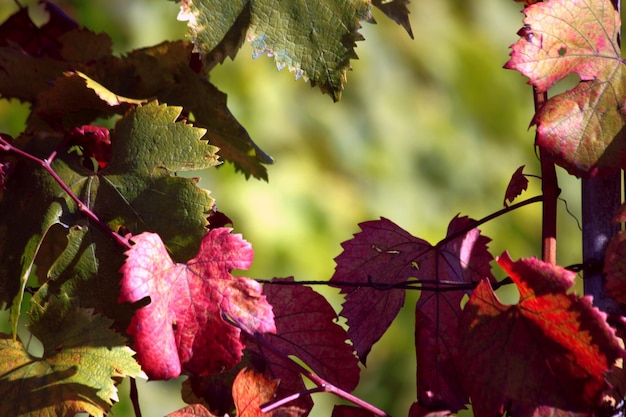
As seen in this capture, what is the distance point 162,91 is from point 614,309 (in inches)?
17.5

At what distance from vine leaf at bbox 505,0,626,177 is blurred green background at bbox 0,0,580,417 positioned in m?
1.91

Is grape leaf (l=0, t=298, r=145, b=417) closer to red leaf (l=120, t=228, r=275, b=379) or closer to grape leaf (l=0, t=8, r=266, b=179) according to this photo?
red leaf (l=120, t=228, r=275, b=379)

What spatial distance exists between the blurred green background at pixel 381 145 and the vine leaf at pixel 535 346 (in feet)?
6.35

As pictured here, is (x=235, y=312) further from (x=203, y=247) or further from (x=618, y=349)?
(x=618, y=349)

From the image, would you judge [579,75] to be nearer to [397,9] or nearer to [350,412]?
[397,9]

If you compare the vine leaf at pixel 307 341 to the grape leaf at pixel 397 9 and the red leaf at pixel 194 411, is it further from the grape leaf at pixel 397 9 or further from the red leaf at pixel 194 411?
the grape leaf at pixel 397 9

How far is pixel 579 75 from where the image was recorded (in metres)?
0.64

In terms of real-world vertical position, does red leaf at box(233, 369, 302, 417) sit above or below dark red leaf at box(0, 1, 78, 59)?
below

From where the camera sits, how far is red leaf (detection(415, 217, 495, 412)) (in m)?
0.64

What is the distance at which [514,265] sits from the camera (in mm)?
580

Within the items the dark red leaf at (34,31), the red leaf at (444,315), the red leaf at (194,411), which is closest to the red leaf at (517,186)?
the red leaf at (444,315)

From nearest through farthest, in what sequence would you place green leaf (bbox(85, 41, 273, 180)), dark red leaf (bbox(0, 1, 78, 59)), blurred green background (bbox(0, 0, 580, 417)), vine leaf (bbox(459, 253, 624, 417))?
vine leaf (bbox(459, 253, 624, 417)) → green leaf (bbox(85, 41, 273, 180)) → dark red leaf (bbox(0, 1, 78, 59)) → blurred green background (bbox(0, 0, 580, 417))

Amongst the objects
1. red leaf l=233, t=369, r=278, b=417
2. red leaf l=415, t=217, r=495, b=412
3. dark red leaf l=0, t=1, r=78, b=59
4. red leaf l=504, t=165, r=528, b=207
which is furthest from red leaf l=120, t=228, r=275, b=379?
dark red leaf l=0, t=1, r=78, b=59

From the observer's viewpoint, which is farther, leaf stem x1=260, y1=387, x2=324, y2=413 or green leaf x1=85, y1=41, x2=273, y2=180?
green leaf x1=85, y1=41, x2=273, y2=180
